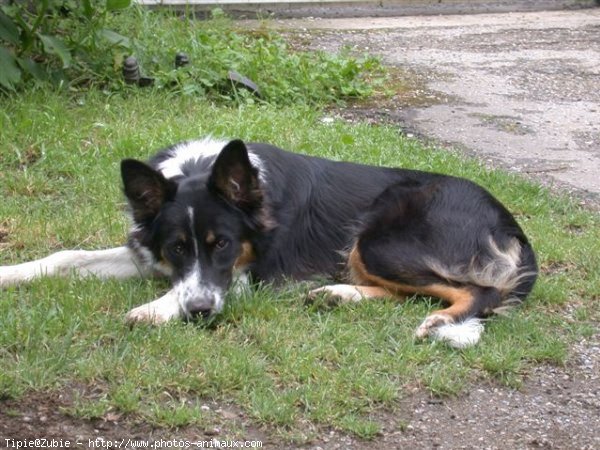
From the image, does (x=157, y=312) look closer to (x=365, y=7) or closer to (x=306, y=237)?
(x=306, y=237)

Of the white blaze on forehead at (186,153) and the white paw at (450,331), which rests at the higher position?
the white blaze on forehead at (186,153)

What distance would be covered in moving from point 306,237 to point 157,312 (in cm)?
121

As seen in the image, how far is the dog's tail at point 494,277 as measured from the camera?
5.56m

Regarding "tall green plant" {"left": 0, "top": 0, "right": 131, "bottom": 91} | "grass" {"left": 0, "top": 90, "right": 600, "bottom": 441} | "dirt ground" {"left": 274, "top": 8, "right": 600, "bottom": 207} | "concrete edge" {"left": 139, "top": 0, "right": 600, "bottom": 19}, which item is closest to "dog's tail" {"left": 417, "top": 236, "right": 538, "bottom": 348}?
"grass" {"left": 0, "top": 90, "right": 600, "bottom": 441}

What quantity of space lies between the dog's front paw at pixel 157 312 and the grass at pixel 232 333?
2.4 inches

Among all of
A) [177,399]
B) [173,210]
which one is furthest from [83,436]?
[173,210]

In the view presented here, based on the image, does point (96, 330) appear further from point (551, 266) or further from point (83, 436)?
point (551, 266)

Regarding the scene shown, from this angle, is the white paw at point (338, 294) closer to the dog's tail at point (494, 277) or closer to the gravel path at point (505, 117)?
the dog's tail at point (494, 277)

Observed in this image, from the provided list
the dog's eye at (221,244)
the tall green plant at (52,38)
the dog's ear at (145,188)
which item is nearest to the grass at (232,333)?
the dog's eye at (221,244)

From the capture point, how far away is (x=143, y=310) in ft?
16.9

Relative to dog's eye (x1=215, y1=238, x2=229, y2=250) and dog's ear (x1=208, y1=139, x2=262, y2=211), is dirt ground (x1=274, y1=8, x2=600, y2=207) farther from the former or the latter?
dog's eye (x1=215, y1=238, x2=229, y2=250)

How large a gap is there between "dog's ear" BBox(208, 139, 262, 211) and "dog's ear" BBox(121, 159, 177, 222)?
237 mm

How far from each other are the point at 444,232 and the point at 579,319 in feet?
2.87

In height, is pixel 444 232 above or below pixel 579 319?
above
